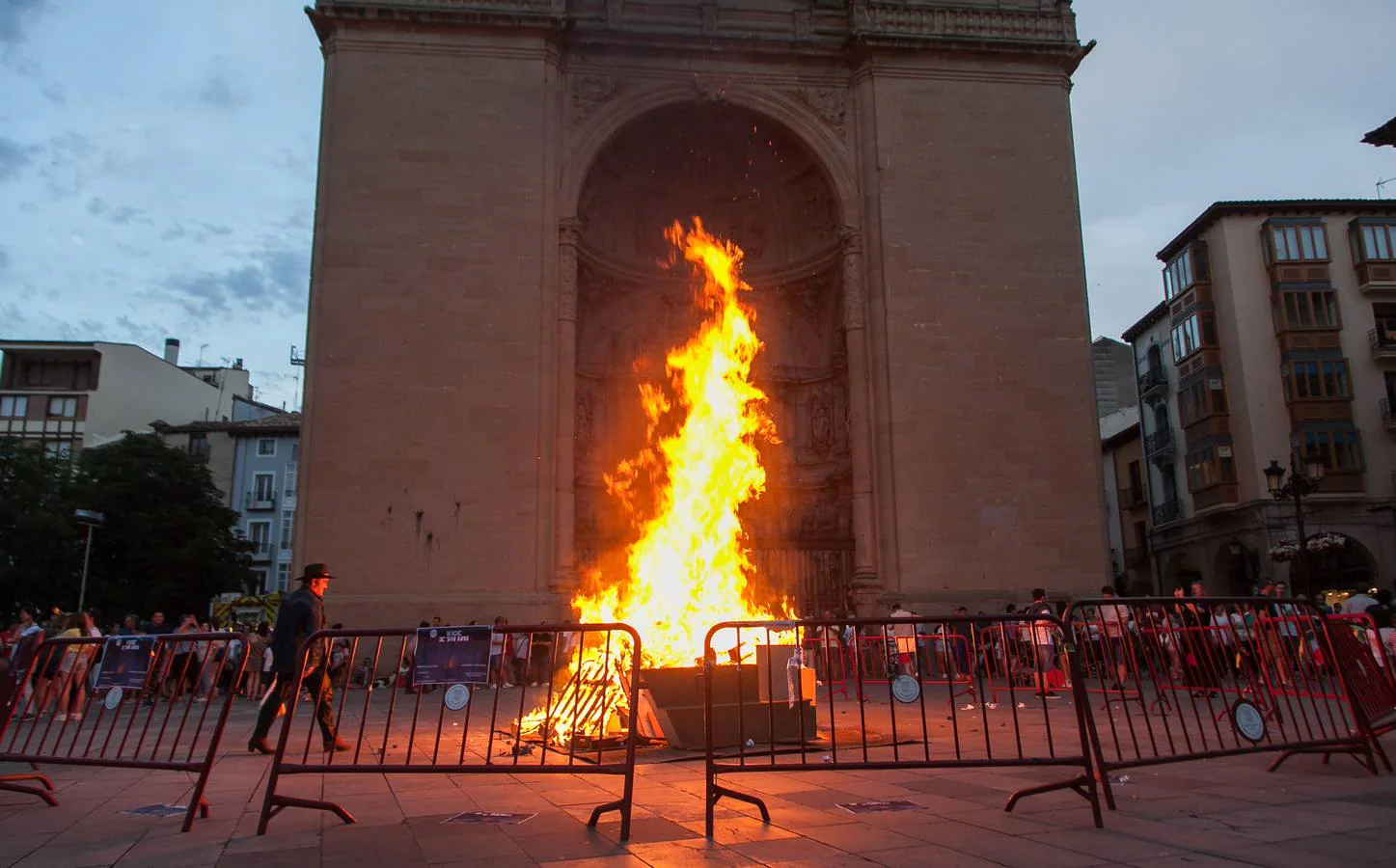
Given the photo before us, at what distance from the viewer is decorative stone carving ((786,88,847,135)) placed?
2123 cm

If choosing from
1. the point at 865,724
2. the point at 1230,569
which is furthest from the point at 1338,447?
the point at 865,724

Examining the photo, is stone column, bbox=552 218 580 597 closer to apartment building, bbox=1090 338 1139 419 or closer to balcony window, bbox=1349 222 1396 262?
balcony window, bbox=1349 222 1396 262

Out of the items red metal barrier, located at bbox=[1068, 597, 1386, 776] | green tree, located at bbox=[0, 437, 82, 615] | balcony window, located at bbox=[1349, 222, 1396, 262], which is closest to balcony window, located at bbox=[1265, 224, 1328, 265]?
balcony window, located at bbox=[1349, 222, 1396, 262]

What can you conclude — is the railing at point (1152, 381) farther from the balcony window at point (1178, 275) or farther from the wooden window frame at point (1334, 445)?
the wooden window frame at point (1334, 445)

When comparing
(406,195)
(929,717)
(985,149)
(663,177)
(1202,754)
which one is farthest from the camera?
(663,177)

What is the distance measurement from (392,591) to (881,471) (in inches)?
371

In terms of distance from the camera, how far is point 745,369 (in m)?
21.9

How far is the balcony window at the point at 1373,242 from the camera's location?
3350 cm

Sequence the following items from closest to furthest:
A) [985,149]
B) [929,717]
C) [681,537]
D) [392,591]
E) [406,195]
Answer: [929,717] → [681,537] → [392,591] → [406,195] → [985,149]

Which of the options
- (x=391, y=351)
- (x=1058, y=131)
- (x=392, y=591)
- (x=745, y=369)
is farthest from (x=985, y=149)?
(x=392, y=591)

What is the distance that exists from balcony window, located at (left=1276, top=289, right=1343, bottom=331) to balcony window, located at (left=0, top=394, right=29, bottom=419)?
5463 cm

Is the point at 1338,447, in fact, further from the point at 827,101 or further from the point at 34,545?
the point at 34,545

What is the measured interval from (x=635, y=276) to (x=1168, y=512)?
A: 25.4m

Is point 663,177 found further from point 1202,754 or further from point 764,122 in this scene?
point 1202,754
